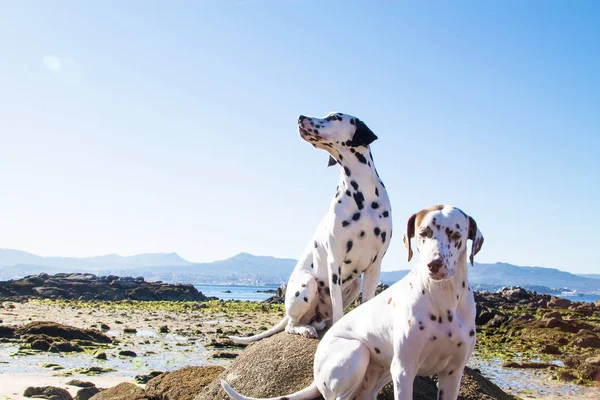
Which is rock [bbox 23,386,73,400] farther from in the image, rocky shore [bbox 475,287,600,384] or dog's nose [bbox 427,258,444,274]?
rocky shore [bbox 475,287,600,384]

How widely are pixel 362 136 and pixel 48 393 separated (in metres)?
7.53

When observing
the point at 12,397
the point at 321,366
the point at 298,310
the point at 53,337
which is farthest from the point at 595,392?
the point at 53,337

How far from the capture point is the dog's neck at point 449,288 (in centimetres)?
458

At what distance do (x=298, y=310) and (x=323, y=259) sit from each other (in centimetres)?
65

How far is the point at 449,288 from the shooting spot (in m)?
4.59

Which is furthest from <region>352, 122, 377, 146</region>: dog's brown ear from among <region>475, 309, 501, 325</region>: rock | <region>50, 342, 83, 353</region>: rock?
<region>475, 309, 501, 325</region>: rock

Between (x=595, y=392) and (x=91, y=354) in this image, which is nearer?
(x=595, y=392)

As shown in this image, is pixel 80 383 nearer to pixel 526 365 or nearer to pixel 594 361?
pixel 526 365

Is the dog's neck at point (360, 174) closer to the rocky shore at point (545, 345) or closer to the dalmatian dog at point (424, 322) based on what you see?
the dalmatian dog at point (424, 322)

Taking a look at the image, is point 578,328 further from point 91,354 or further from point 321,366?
point 321,366

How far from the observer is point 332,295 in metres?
6.67

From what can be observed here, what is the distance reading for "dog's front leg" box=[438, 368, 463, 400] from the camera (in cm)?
481

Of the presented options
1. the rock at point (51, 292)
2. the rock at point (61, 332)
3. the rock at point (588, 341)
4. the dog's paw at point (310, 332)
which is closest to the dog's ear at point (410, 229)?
the dog's paw at point (310, 332)

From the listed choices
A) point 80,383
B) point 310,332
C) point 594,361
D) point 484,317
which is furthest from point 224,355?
point 484,317
